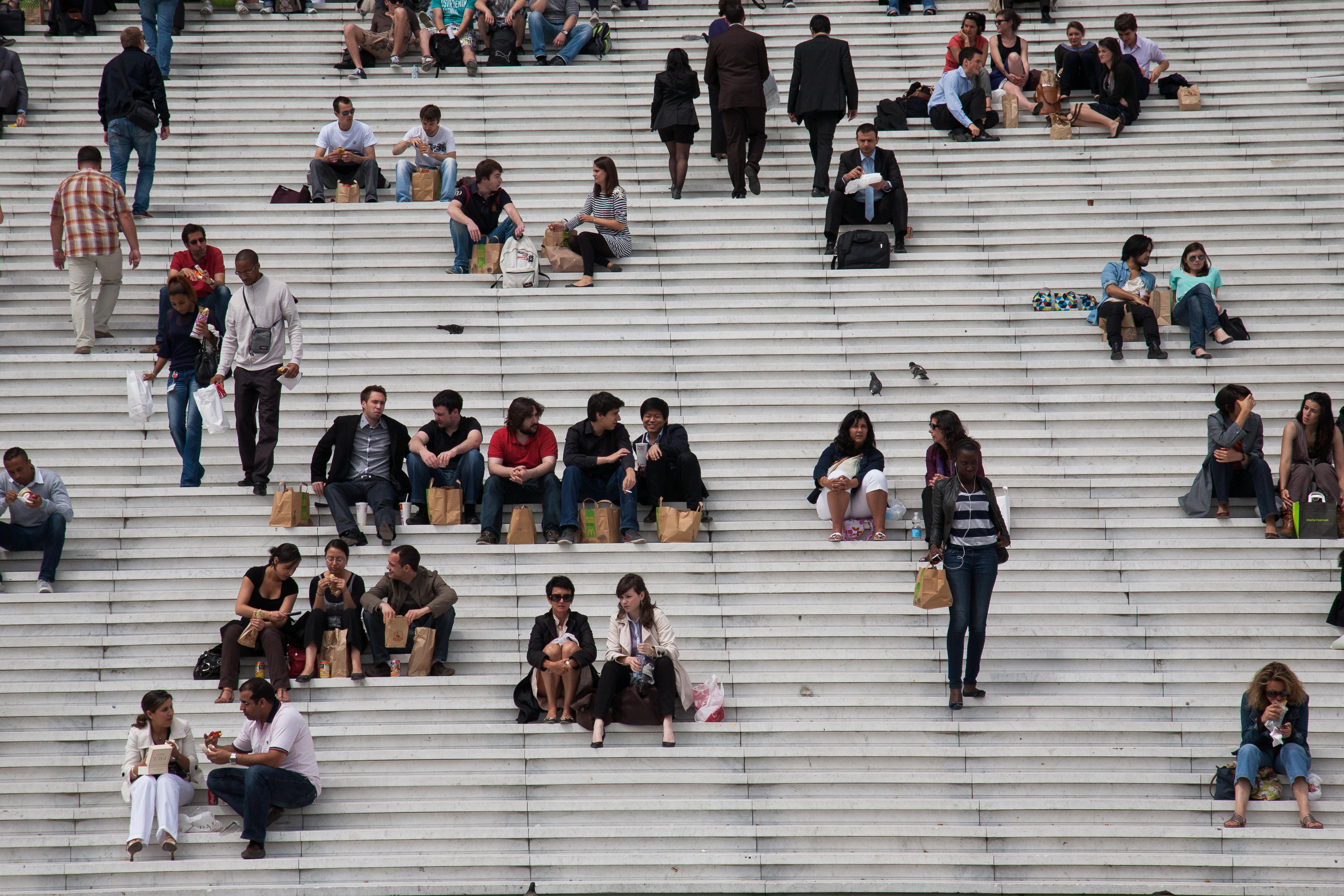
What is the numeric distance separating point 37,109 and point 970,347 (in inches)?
432

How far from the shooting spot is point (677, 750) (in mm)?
9141

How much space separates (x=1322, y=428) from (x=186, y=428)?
9.13m

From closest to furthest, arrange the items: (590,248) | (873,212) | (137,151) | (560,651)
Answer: (560,651)
(590,248)
(873,212)
(137,151)

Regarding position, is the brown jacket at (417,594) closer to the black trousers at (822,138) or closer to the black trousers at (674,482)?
the black trousers at (674,482)

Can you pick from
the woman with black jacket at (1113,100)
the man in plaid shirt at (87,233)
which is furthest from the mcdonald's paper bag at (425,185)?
the woman with black jacket at (1113,100)

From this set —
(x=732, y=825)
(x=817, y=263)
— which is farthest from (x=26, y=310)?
(x=732, y=825)

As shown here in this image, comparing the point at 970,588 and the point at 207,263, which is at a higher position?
the point at 207,263

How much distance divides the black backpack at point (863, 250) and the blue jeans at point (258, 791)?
7589 mm

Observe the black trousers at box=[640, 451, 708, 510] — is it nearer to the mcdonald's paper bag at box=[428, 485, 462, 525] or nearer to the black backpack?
the mcdonald's paper bag at box=[428, 485, 462, 525]

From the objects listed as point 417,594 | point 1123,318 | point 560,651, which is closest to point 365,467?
point 417,594

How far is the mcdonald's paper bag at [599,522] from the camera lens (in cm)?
1072

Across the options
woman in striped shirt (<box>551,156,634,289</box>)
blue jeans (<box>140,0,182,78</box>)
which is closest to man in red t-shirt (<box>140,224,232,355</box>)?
woman in striped shirt (<box>551,156,634,289</box>)

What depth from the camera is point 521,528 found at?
10656 mm

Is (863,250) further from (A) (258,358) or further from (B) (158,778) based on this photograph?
(B) (158,778)
